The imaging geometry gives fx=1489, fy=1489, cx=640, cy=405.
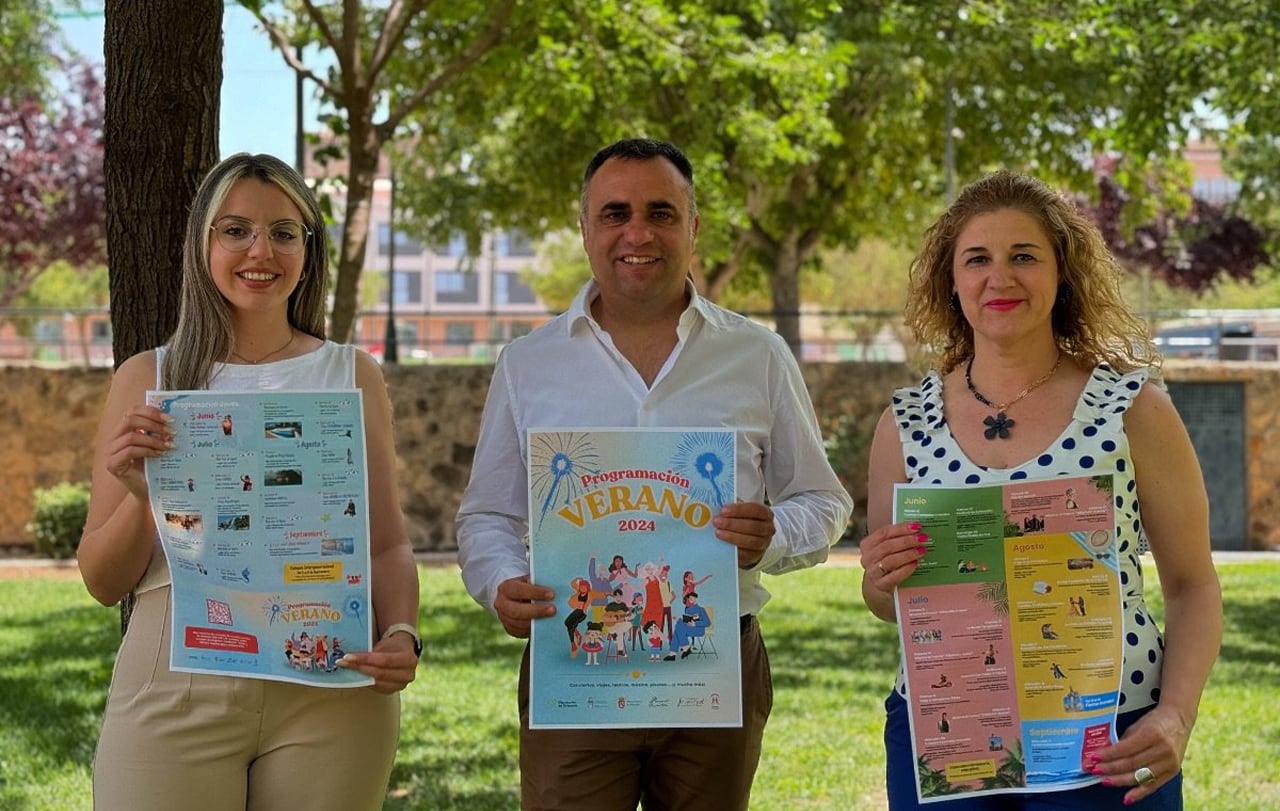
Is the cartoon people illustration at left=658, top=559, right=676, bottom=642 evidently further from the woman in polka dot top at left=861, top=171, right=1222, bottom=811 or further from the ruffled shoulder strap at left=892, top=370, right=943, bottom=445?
the ruffled shoulder strap at left=892, top=370, right=943, bottom=445

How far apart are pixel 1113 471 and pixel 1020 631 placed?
325 millimetres

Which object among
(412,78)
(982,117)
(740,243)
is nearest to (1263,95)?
(412,78)

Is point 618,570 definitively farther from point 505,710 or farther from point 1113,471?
point 505,710

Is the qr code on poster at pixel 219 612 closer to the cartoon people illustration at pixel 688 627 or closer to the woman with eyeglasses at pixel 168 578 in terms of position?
the woman with eyeglasses at pixel 168 578

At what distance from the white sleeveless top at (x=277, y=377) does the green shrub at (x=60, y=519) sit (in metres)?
12.8

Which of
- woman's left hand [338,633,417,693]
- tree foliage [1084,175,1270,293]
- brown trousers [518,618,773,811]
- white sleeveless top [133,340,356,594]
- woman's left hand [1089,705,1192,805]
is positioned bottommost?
brown trousers [518,618,773,811]

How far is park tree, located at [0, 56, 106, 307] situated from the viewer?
3200 centimetres

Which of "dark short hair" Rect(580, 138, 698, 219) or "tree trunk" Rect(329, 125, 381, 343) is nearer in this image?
"dark short hair" Rect(580, 138, 698, 219)

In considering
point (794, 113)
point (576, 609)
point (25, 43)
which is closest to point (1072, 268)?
point (576, 609)

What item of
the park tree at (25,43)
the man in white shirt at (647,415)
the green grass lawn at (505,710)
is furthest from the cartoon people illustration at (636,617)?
the park tree at (25,43)

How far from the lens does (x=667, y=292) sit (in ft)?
10.4

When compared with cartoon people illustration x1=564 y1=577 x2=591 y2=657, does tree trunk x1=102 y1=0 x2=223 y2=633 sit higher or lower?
higher

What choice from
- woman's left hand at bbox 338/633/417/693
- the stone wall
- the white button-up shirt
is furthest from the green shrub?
woman's left hand at bbox 338/633/417/693

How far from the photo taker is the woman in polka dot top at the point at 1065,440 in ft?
8.52
